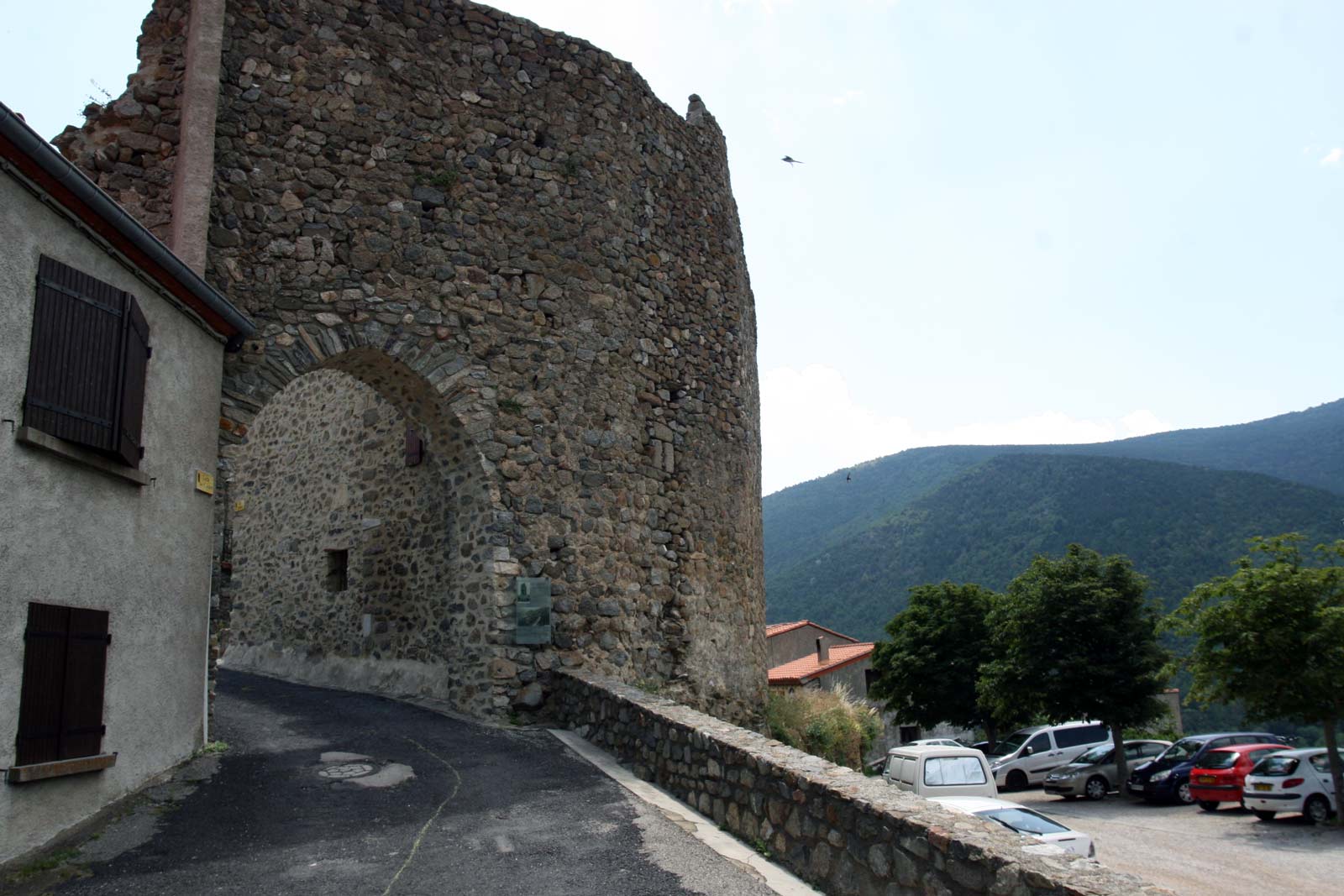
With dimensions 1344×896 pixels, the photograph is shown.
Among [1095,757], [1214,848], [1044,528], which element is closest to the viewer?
[1214,848]

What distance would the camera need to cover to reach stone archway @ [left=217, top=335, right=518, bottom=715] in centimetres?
949

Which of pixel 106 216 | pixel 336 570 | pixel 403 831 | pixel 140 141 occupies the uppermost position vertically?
pixel 140 141

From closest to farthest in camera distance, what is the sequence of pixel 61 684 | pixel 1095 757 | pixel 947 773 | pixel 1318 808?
pixel 61 684
pixel 947 773
pixel 1318 808
pixel 1095 757

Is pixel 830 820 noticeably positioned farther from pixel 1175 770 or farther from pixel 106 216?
pixel 1175 770

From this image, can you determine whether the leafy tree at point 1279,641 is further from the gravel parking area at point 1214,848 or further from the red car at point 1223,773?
the red car at point 1223,773

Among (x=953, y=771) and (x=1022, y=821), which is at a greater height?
(x=953, y=771)

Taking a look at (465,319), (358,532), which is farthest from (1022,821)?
(358,532)

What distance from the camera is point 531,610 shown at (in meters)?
9.84

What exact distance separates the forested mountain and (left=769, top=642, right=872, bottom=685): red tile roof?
56.8 m

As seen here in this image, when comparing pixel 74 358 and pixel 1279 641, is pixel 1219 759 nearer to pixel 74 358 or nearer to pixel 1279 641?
pixel 1279 641

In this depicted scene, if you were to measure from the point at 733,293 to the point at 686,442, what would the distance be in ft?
8.67

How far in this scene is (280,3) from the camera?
9.71 m

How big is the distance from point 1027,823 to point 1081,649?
50.7 feet

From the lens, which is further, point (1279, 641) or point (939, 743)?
point (939, 743)
